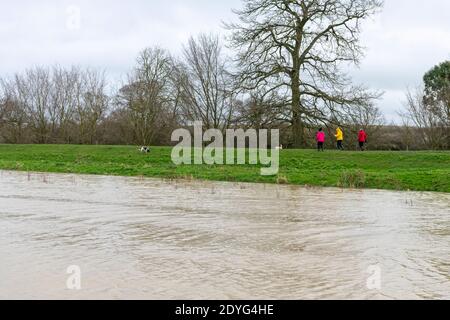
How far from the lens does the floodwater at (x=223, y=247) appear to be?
7.05m

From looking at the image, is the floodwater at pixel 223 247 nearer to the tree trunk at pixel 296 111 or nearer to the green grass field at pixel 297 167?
the green grass field at pixel 297 167

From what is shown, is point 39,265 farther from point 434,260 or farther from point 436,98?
point 436,98

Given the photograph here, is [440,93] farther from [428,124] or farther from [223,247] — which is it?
[223,247]

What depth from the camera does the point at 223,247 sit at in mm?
9625

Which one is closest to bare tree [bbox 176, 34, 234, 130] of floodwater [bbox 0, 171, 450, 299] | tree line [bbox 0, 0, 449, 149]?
tree line [bbox 0, 0, 449, 149]

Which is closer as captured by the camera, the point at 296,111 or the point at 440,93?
the point at 296,111

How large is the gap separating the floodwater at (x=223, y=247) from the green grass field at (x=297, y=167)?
480 centimetres

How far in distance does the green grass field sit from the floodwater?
4.80 metres

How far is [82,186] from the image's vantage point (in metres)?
21.2

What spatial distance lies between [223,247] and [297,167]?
62.1 feet

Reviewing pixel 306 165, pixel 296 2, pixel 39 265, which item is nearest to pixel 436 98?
pixel 296 2

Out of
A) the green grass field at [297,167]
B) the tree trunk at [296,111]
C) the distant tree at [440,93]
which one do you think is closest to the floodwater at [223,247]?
the green grass field at [297,167]

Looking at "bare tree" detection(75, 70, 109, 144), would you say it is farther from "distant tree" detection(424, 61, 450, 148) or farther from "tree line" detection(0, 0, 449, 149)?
"distant tree" detection(424, 61, 450, 148)

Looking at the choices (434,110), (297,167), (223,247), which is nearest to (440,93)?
(434,110)
